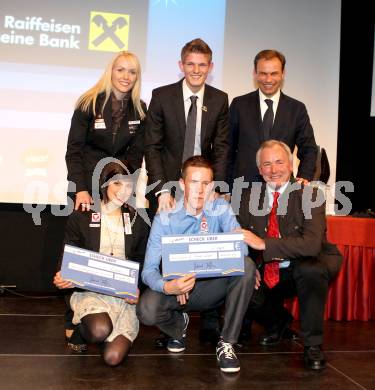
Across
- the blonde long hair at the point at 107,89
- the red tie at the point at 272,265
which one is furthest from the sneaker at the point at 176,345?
the blonde long hair at the point at 107,89

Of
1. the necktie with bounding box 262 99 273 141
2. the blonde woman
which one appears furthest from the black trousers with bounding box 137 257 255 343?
the necktie with bounding box 262 99 273 141

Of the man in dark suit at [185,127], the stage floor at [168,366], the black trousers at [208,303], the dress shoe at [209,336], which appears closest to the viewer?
the stage floor at [168,366]

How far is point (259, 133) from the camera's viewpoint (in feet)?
12.7

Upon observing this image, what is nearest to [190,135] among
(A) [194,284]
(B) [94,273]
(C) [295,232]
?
(C) [295,232]

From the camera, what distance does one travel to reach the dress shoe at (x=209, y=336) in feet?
11.3

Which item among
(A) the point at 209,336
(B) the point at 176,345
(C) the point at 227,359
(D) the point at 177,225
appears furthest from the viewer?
(A) the point at 209,336

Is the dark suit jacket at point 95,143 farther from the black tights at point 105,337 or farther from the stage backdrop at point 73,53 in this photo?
the stage backdrop at point 73,53

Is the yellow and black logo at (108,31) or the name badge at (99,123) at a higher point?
the yellow and black logo at (108,31)

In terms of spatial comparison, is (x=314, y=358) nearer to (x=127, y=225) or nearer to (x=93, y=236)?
(x=127, y=225)

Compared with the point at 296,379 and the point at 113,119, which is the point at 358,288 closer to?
the point at 296,379

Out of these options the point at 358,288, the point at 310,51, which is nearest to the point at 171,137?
the point at 358,288

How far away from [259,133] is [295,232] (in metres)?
0.89

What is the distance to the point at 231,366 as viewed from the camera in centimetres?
286

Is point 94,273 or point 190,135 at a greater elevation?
point 190,135
